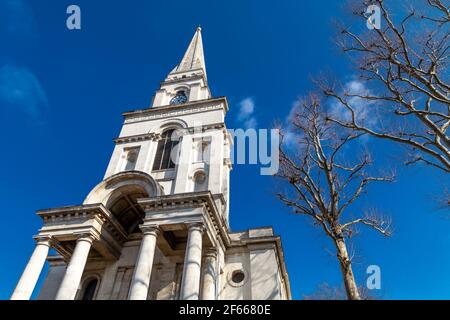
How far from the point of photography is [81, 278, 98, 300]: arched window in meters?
18.7

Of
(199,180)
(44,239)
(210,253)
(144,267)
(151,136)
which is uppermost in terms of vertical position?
(151,136)

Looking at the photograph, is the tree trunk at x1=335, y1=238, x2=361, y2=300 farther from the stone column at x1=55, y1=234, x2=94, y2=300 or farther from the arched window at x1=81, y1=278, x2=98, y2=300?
the arched window at x1=81, y1=278, x2=98, y2=300

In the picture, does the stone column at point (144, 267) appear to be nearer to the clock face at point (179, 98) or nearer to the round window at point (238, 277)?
the round window at point (238, 277)

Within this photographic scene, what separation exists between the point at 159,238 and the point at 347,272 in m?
9.94

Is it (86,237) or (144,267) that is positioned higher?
(86,237)

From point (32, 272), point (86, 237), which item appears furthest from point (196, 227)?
point (32, 272)

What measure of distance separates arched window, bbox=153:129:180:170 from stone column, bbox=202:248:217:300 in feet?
27.0

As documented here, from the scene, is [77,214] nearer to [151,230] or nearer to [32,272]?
[32,272]

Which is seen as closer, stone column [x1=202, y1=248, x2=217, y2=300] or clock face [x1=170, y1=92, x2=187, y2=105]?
stone column [x1=202, y1=248, x2=217, y2=300]

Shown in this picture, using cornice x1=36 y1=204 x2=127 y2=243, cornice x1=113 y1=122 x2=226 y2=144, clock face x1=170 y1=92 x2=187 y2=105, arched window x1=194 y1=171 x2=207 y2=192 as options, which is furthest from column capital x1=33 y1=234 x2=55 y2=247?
clock face x1=170 y1=92 x2=187 y2=105

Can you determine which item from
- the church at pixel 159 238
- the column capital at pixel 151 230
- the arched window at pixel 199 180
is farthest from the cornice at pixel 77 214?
the arched window at pixel 199 180

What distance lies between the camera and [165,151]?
2436 centimetres
